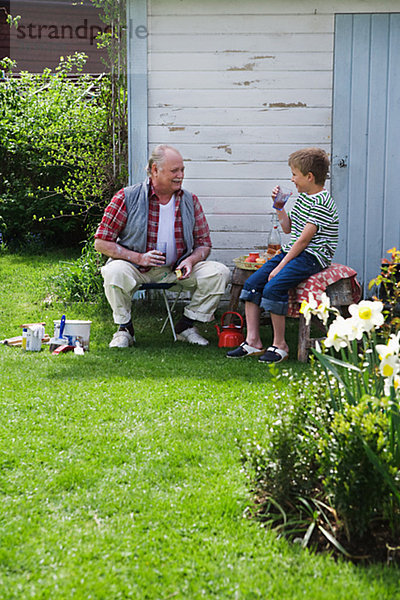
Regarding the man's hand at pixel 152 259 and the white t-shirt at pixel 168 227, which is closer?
the man's hand at pixel 152 259

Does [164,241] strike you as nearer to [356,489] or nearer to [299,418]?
[299,418]

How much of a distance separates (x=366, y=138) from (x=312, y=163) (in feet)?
4.74

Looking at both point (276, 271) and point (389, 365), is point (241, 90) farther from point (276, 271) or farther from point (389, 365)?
point (389, 365)

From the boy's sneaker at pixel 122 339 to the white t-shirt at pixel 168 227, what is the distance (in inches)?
22.3

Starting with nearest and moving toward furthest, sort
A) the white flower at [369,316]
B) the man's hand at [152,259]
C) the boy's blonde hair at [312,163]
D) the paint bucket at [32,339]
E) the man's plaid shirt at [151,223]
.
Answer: the white flower at [369,316], the boy's blonde hair at [312,163], the paint bucket at [32,339], the man's hand at [152,259], the man's plaid shirt at [151,223]

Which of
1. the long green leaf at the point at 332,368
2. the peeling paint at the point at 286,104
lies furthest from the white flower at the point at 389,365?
the peeling paint at the point at 286,104

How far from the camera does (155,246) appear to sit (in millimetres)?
4879

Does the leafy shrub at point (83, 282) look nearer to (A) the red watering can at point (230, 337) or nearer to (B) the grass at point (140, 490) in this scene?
(A) the red watering can at point (230, 337)

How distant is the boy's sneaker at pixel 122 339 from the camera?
4684 millimetres

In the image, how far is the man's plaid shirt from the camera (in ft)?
15.7

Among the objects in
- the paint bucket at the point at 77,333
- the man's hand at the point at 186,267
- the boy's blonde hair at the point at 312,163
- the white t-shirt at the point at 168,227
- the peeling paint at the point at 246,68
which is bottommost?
the paint bucket at the point at 77,333

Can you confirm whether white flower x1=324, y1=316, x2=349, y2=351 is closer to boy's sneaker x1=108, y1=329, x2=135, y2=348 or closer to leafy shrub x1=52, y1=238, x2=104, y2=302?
boy's sneaker x1=108, y1=329, x2=135, y2=348

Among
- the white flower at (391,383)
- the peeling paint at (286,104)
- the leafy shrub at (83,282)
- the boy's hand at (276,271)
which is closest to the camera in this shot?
the white flower at (391,383)

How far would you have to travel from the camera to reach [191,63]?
5.53 metres
